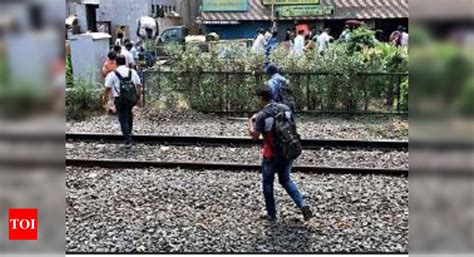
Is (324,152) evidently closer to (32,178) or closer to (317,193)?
(317,193)

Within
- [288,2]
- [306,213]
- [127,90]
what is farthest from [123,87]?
[288,2]

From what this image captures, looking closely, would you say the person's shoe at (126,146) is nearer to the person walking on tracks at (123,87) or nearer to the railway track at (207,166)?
the person walking on tracks at (123,87)

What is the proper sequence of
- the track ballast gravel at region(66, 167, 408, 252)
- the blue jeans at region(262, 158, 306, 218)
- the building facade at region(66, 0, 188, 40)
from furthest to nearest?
the building facade at region(66, 0, 188, 40), the blue jeans at region(262, 158, 306, 218), the track ballast gravel at region(66, 167, 408, 252)

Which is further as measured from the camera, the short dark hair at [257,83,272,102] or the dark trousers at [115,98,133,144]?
the dark trousers at [115,98,133,144]

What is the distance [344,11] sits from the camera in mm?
28906

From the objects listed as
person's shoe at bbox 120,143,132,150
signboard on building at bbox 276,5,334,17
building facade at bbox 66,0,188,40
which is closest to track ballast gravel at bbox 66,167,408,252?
person's shoe at bbox 120,143,132,150

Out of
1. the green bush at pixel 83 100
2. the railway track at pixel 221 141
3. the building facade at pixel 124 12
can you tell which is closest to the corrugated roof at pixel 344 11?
the building facade at pixel 124 12

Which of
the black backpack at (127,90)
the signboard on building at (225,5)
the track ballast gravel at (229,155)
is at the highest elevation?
the signboard on building at (225,5)

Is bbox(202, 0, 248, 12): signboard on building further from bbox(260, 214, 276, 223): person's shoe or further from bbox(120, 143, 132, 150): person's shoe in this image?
bbox(260, 214, 276, 223): person's shoe

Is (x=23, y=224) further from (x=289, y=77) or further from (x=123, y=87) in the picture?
(x=289, y=77)

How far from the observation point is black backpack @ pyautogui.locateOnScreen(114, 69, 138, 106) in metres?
8.73

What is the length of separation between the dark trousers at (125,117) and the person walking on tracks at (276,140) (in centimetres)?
395

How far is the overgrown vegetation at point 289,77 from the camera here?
1152 centimetres

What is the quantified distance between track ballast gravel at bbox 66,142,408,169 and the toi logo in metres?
6.41
